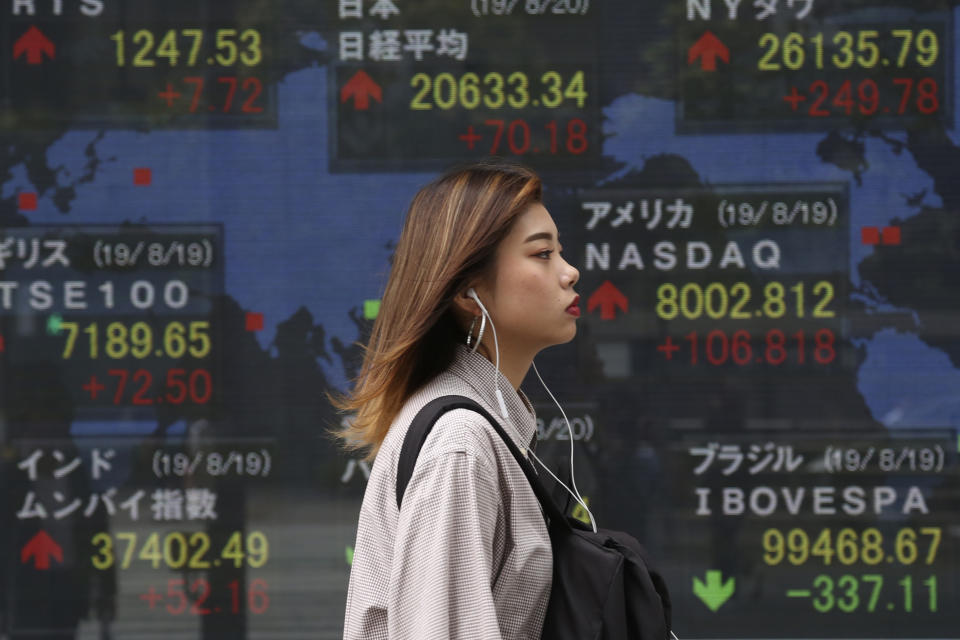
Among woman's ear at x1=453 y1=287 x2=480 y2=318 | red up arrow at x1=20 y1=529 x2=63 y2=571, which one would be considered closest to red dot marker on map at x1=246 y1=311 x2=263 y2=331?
red up arrow at x1=20 y1=529 x2=63 y2=571

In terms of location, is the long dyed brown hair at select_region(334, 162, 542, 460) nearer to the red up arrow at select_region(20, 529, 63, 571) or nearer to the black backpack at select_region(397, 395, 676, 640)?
the black backpack at select_region(397, 395, 676, 640)

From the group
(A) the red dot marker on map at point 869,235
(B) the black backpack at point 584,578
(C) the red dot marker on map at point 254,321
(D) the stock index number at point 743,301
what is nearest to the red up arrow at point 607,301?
(D) the stock index number at point 743,301

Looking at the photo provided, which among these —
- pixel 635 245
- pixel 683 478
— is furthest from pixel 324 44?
pixel 683 478

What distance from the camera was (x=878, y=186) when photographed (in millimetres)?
3998

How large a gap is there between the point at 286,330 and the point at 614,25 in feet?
5.44

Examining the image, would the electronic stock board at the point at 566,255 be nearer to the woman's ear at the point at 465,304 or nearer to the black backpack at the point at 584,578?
the woman's ear at the point at 465,304

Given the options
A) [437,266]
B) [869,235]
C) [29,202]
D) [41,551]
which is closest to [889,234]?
[869,235]

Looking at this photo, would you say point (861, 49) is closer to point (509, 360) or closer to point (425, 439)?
point (509, 360)

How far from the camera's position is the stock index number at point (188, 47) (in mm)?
4051

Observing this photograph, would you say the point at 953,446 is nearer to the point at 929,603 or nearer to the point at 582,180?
the point at 929,603

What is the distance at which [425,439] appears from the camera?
1.53m

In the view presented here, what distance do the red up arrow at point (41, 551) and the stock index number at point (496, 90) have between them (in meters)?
2.08

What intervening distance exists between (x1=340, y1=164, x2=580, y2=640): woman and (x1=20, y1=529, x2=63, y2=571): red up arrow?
2.59 metres

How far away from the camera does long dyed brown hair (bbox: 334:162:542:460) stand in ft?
5.48
